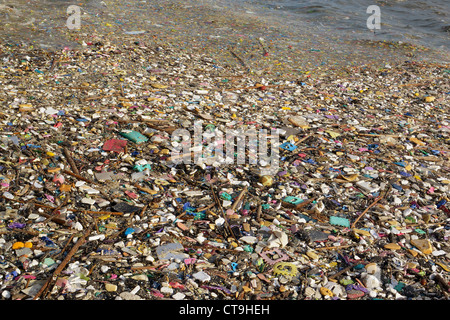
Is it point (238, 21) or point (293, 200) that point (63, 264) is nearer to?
point (293, 200)

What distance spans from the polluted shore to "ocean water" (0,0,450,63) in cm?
23

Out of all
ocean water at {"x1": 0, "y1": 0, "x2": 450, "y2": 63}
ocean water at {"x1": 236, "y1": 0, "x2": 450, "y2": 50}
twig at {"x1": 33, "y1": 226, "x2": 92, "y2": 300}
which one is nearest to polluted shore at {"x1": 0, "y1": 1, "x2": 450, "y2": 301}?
twig at {"x1": 33, "y1": 226, "x2": 92, "y2": 300}

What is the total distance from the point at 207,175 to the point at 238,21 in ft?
22.4

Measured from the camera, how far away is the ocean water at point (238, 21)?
24.3ft

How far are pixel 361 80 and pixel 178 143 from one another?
430cm

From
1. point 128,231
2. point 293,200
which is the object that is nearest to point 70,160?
point 128,231

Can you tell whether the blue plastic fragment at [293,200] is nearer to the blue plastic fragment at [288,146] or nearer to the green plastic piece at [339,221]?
the green plastic piece at [339,221]

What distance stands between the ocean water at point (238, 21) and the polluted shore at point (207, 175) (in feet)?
0.77

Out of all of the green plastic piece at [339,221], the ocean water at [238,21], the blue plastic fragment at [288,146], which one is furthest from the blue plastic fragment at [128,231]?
the ocean water at [238,21]

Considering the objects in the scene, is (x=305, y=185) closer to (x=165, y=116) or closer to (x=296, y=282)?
(x=296, y=282)

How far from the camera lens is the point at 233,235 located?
339 cm

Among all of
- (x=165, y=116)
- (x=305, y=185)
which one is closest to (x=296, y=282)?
(x=305, y=185)

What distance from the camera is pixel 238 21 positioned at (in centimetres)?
985
